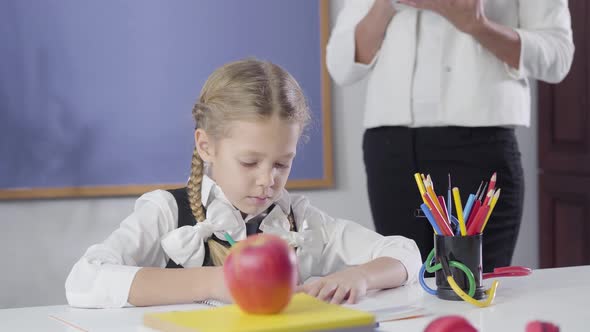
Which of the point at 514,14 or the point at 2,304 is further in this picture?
the point at 2,304

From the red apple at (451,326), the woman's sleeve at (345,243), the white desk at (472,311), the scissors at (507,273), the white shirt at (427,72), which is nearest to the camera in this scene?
the red apple at (451,326)

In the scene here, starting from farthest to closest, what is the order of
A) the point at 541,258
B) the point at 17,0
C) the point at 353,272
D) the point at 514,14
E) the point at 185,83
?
1. the point at 541,258
2. the point at 185,83
3. the point at 17,0
4. the point at 514,14
5. the point at 353,272

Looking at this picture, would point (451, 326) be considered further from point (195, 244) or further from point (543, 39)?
point (543, 39)

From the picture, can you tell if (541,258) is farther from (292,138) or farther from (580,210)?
(292,138)

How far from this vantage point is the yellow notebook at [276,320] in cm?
74

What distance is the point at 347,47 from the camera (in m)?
1.90

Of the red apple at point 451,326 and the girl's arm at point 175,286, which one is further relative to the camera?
the girl's arm at point 175,286

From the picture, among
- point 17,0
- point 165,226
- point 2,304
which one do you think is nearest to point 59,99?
point 17,0

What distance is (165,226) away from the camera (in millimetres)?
1517

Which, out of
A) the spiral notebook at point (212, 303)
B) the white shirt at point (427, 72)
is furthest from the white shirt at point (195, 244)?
the white shirt at point (427, 72)

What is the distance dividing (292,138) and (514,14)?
0.68 metres

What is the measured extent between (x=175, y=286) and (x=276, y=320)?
54 centimetres

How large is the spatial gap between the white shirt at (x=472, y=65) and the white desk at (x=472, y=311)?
1.74 feet

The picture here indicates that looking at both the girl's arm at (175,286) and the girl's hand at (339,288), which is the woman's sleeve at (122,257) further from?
the girl's hand at (339,288)
